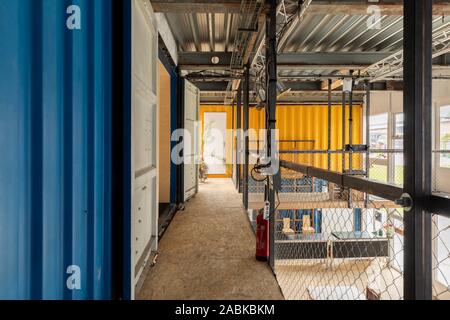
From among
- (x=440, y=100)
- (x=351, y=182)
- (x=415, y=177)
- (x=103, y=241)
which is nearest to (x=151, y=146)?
(x=103, y=241)

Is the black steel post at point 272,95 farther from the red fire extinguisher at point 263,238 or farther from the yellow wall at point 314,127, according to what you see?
the yellow wall at point 314,127

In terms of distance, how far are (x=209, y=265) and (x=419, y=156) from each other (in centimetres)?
233

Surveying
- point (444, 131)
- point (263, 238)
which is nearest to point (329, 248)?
point (444, 131)

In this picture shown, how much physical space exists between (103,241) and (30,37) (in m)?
1.32

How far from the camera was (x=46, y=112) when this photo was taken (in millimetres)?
1188

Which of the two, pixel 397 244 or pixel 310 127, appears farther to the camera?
pixel 310 127

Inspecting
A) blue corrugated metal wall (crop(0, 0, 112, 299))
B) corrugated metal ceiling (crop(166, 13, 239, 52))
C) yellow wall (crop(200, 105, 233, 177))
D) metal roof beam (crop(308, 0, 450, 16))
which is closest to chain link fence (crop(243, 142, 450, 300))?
yellow wall (crop(200, 105, 233, 177))

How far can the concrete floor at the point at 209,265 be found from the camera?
91.4 inches

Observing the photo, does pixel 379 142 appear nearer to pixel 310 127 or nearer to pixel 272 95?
pixel 310 127

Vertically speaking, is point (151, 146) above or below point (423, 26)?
below

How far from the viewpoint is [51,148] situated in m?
1.24

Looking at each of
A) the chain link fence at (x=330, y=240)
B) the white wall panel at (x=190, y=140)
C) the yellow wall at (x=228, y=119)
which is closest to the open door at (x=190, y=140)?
the white wall panel at (x=190, y=140)
